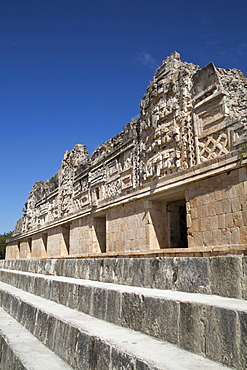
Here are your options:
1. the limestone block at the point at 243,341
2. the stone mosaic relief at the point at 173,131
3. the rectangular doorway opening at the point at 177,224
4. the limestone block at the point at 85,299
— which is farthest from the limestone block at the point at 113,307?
the rectangular doorway opening at the point at 177,224

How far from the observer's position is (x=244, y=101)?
320 inches

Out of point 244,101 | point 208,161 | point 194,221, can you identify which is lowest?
point 194,221

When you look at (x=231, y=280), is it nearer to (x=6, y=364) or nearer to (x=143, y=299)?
(x=143, y=299)

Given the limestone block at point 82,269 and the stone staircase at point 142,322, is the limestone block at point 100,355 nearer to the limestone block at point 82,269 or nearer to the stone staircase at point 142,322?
the stone staircase at point 142,322

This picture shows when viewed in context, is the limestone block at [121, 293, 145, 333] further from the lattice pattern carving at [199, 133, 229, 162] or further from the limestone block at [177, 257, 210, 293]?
the lattice pattern carving at [199, 133, 229, 162]

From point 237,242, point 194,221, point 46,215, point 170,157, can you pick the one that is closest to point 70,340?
point 237,242

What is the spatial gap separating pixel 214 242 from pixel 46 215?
15296 mm

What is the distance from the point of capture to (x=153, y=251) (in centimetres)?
940

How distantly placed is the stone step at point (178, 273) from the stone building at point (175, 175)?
11.1ft

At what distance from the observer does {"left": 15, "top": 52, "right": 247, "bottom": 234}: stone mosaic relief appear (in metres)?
8.09

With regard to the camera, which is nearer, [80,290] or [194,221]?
[80,290]

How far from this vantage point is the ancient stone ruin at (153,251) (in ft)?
8.04

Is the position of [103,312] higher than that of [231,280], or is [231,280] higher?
[231,280]

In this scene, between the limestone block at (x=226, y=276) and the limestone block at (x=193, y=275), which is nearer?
the limestone block at (x=226, y=276)
